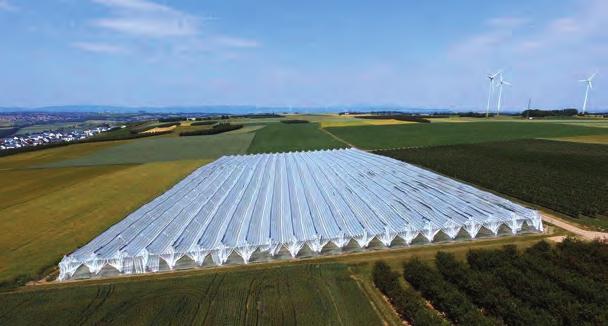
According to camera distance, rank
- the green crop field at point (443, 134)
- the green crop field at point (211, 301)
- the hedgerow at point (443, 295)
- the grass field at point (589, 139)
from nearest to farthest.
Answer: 1. the hedgerow at point (443, 295)
2. the green crop field at point (211, 301)
3. the grass field at point (589, 139)
4. the green crop field at point (443, 134)

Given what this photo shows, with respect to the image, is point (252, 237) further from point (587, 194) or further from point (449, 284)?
point (587, 194)

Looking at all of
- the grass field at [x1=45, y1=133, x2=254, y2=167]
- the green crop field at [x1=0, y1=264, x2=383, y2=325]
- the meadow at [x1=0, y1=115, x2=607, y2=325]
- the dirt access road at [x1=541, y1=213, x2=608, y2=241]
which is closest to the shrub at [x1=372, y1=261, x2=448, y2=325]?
the meadow at [x1=0, y1=115, x2=607, y2=325]

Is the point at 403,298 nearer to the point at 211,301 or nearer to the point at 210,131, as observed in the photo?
the point at 211,301

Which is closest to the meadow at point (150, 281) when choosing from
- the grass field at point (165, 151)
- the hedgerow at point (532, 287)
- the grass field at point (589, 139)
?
the hedgerow at point (532, 287)

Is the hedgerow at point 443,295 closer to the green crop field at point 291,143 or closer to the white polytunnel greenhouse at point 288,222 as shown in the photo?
the white polytunnel greenhouse at point 288,222

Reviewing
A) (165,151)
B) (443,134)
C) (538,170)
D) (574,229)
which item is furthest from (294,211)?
(443,134)

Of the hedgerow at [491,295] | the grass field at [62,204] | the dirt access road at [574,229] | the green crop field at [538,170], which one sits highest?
the green crop field at [538,170]
